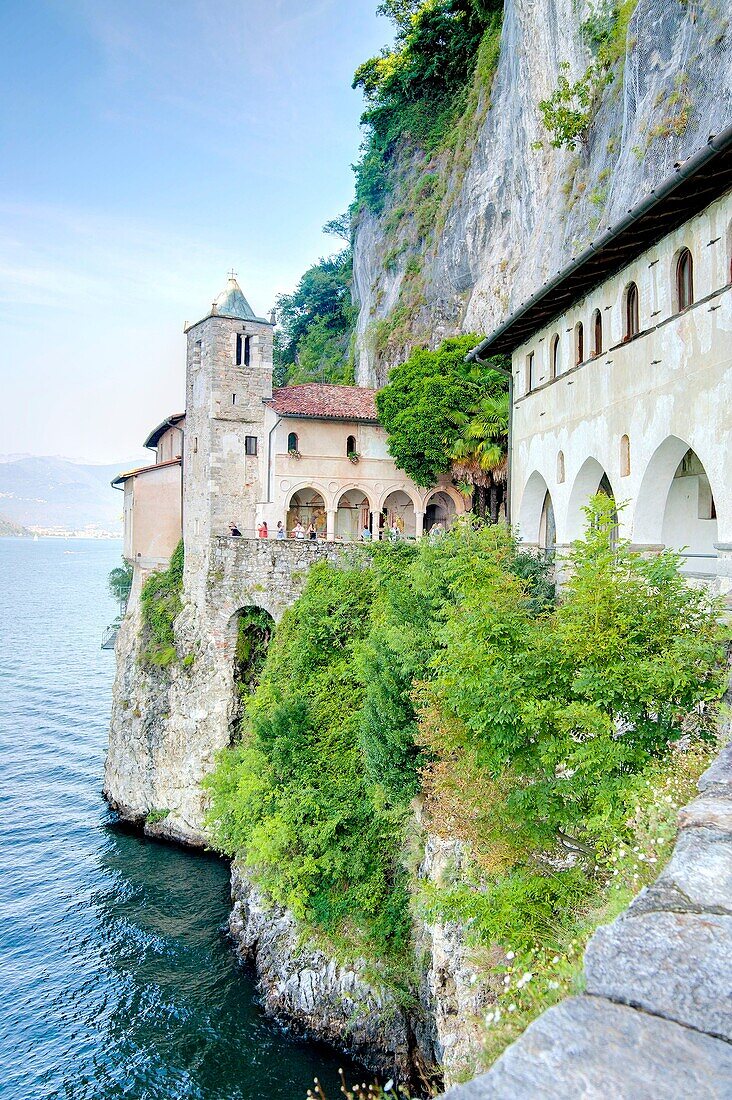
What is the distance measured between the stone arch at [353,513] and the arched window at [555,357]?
1648cm

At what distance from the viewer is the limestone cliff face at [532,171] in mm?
19312

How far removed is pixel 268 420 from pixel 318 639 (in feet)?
40.1

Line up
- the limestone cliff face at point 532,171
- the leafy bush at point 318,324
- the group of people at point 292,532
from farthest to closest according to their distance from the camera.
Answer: the leafy bush at point 318,324
the group of people at point 292,532
the limestone cliff face at point 532,171

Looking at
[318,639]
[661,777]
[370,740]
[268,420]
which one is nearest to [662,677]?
[661,777]

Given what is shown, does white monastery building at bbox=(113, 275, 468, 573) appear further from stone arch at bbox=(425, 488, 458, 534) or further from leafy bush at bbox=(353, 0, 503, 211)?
leafy bush at bbox=(353, 0, 503, 211)

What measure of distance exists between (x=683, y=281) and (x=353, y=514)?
79.7 feet

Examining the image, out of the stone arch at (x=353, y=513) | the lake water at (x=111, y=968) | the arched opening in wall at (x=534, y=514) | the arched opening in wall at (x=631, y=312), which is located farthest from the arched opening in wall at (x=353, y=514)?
the arched opening in wall at (x=631, y=312)

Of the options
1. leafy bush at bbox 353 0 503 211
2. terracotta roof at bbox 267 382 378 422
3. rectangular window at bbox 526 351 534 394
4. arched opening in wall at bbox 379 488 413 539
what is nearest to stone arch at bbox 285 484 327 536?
arched opening in wall at bbox 379 488 413 539

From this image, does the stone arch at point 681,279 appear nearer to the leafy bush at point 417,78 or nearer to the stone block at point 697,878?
the stone block at point 697,878

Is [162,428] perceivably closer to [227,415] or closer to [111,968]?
[227,415]

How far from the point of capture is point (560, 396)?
2002 centimetres

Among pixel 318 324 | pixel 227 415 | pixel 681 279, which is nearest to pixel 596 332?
pixel 681 279

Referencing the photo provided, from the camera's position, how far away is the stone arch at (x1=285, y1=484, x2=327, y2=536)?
3462cm

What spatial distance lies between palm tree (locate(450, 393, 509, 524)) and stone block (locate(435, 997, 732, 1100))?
26.4 m
